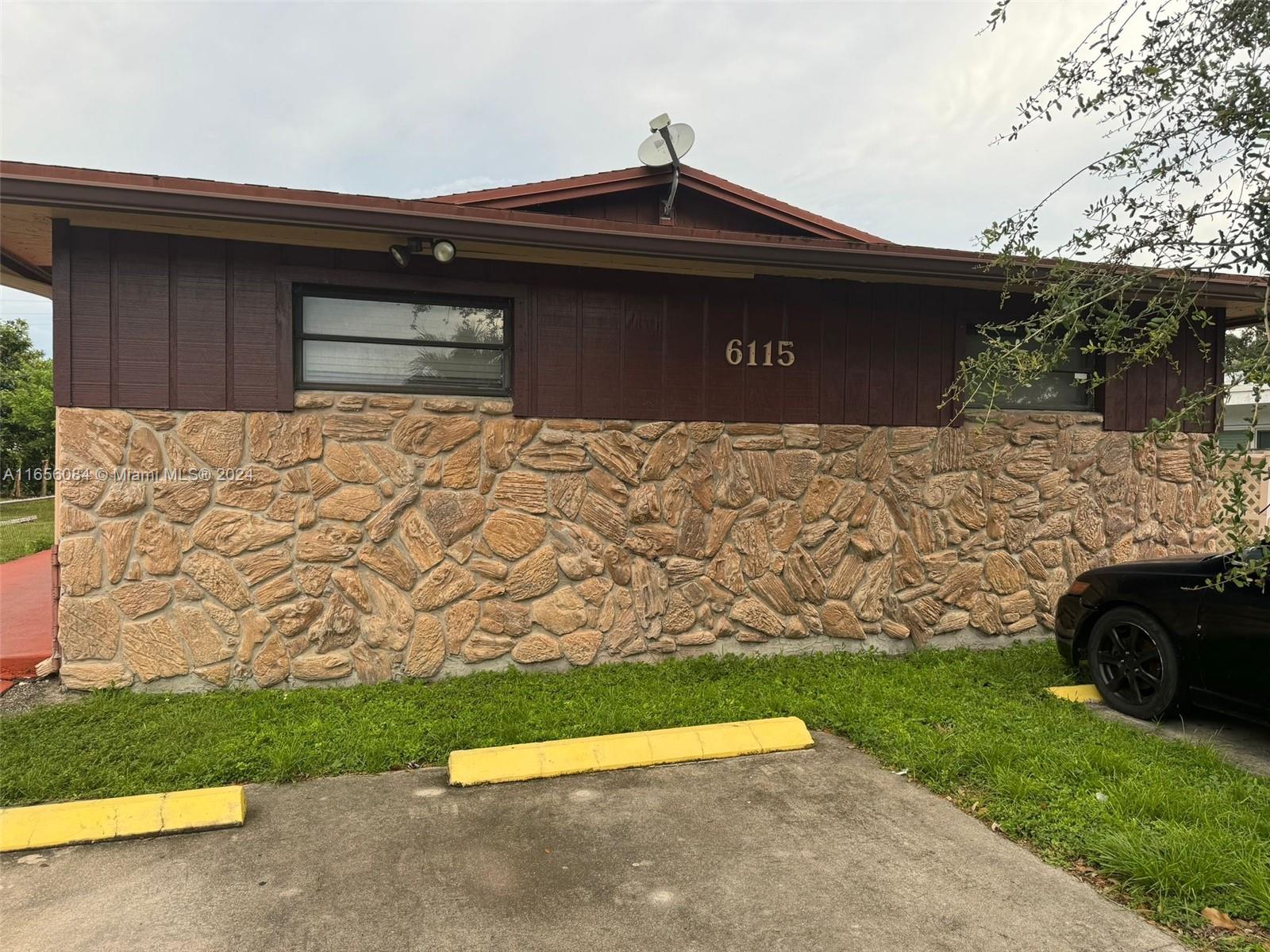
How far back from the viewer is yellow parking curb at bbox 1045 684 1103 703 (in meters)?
5.08

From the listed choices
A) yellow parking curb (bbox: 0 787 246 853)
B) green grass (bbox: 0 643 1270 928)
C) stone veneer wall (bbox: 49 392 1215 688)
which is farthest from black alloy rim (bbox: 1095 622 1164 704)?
yellow parking curb (bbox: 0 787 246 853)

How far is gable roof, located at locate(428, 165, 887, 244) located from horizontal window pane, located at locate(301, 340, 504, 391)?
2.10 m

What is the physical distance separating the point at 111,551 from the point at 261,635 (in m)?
1.12

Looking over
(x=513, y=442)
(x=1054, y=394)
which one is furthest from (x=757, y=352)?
(x=1054, y=394)

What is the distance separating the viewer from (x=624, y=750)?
4137 mm

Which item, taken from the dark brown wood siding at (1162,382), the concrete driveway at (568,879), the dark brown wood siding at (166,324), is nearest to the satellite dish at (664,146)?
the dark brown wood siding at (166,324)

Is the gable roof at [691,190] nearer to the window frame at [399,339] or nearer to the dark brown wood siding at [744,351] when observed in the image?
the dark brown wood siding at [744,351]

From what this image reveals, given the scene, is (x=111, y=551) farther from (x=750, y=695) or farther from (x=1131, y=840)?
(x=1131, y=840)

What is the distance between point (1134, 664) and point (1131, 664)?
2 centimetres

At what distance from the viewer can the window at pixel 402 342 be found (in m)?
5.15

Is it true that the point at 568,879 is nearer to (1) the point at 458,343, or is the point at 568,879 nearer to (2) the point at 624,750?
(2) the point at 624,750

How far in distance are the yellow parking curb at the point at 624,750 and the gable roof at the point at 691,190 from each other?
4818mm

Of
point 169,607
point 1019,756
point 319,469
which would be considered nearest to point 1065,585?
point 1019,756

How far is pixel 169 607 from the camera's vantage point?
4883 mm
